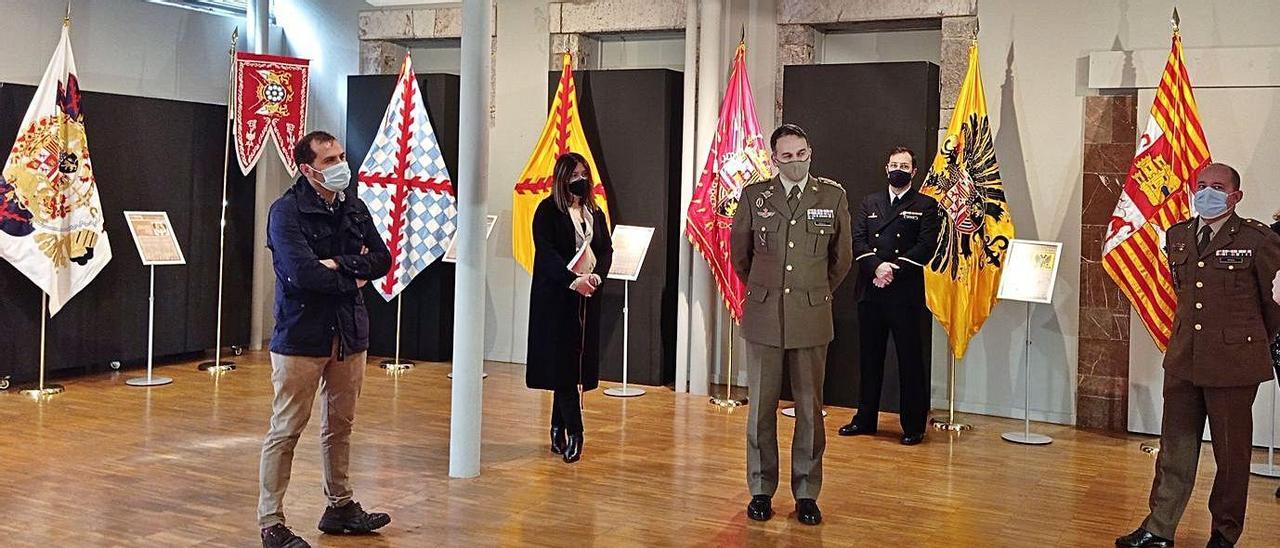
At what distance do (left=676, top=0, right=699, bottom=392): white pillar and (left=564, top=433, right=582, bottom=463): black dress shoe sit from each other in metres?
2.42

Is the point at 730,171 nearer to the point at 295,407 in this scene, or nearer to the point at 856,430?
the point at 856,430

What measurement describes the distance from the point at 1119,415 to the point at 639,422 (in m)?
2.94

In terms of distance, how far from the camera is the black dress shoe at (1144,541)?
5.14m

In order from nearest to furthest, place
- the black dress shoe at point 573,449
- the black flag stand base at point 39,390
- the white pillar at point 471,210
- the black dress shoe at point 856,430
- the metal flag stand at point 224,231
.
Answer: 1. the white pillar at point 471,210
2. the black dress shoe at point 573,449
3. the black dress shoe at point 856,430
4. the black flag stand base at point 39,390
5. the metal flag stand at point 224,231

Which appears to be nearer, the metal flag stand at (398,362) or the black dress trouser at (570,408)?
the black dress trouser at (570,408)

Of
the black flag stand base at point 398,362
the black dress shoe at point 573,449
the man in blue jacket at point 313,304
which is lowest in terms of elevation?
the black dress shoe at point 573,449

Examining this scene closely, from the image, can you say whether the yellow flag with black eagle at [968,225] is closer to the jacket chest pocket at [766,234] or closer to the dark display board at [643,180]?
the dark display board at [643,180]

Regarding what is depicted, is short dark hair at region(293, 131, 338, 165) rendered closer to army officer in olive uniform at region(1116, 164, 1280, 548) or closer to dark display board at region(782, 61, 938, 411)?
army officer in olive uniform at region(1116, 164, 1280, 548)

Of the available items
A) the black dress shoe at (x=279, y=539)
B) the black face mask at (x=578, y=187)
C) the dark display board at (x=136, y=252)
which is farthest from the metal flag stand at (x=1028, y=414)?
the dark display board at (x=136, y=252)

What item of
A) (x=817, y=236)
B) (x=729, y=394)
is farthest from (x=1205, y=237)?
(x=729, y=394)

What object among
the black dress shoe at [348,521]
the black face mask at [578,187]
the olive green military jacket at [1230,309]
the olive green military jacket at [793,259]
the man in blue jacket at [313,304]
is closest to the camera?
the man in blue jacket at [313,304]

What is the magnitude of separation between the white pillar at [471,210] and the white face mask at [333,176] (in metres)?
1.31

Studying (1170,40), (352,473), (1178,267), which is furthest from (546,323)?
(1170,40)

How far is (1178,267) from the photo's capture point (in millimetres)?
5074
